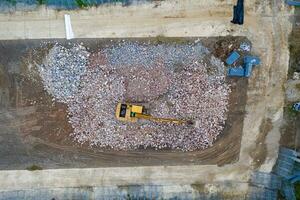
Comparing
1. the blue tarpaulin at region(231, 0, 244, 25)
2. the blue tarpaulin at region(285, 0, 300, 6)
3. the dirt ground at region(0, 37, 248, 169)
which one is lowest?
the dirt ground at region(0, 37, 248, 169)

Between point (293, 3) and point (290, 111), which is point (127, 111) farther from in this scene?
point (293, 3)

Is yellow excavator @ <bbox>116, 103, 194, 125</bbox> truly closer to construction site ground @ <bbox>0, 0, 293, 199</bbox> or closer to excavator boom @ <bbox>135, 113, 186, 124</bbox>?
excavator boom @ <bbox>135, 113, 186, 124</bbox>

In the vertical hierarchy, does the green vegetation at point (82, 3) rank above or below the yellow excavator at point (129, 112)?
above

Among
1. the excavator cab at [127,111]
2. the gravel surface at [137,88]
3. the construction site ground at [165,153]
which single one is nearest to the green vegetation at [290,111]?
the construction site ground at [165,153]

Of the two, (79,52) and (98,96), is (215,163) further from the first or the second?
(79,52)

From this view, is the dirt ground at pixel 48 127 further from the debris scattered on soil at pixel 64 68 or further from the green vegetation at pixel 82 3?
the green vegetation at pixel 82 3

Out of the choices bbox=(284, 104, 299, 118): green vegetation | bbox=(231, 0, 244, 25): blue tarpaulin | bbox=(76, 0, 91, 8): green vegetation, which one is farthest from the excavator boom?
bbox=(76, 0, 91, 8): green vegetation

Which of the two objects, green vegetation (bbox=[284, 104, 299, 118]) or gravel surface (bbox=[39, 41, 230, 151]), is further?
green vegetation (bbox=[284, 104, 299, 118])
